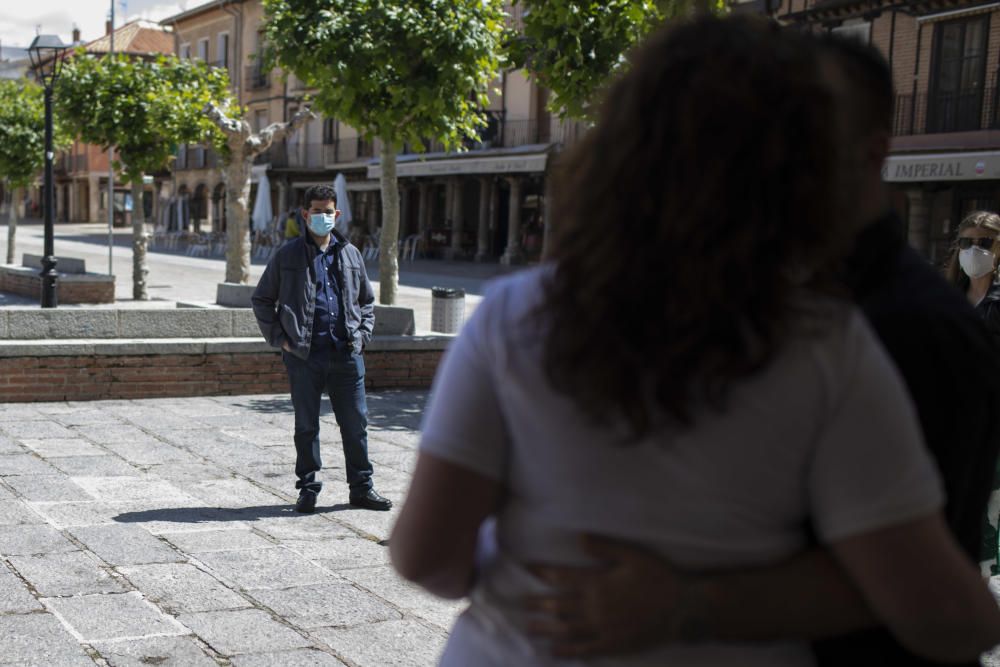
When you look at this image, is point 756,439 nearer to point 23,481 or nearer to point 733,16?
point 733,16

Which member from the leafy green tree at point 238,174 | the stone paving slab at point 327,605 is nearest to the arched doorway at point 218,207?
the leafy green tree at point 238,174

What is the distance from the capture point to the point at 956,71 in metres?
24.8

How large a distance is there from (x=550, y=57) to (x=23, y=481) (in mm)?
6281

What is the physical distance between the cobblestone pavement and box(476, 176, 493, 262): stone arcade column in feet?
95.5

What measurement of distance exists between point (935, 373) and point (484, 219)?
37.2 metres

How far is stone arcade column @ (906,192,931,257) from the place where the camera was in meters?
25.7

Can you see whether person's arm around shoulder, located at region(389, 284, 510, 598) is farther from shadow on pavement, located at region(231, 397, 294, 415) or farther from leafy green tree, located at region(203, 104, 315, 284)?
leafy green tree, located at region(203, 104, 315, 284)

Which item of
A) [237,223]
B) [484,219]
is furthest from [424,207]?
[237,223]

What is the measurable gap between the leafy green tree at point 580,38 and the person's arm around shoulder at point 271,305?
198 inches

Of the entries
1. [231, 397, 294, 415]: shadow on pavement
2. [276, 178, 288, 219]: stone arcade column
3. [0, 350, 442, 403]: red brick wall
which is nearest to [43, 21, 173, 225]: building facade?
[276, 178, 288, 219]: stone arcade column

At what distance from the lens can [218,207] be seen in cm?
5512

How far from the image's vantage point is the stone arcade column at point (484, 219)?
3801 cm

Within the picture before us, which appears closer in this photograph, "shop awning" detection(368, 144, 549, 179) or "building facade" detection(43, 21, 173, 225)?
"shop awning" detection(368, 144, 549, 179)

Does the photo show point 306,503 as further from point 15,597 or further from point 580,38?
point 580,38
